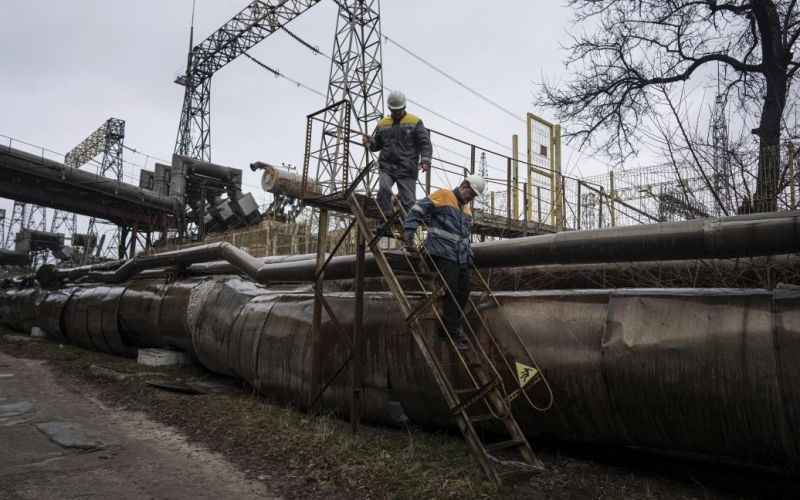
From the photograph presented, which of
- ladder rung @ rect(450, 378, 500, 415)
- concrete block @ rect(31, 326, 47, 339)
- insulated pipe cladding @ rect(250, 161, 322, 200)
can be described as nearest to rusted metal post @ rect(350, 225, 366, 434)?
ladder rung @ rect(450, 378, 500, 415)

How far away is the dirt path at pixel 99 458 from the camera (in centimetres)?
450

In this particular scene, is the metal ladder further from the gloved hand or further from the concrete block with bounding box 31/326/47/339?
the concrete block with bounding box 31/326/47/339

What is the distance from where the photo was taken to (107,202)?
22.3m

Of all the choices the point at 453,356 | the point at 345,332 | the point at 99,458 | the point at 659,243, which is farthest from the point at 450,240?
the point at 99,458

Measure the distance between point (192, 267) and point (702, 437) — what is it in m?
9.33

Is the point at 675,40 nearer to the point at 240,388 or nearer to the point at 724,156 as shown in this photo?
the point at 724,156

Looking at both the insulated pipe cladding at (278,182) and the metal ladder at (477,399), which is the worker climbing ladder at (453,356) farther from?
the insulated pipe cladding at (278,182)

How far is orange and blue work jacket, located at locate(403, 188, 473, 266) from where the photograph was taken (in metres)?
4.87

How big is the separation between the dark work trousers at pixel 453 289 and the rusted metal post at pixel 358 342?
1.17 meters

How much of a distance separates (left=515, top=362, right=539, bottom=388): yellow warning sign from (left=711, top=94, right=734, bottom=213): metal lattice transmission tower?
2752 mm

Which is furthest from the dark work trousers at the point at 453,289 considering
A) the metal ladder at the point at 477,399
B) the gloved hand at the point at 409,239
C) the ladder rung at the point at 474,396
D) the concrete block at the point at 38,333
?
the concrete block at the point at 38,333

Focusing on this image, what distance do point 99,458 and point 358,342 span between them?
2.74 m

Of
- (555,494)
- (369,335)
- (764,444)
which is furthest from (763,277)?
(369,335)

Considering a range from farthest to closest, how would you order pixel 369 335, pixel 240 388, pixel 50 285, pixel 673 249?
pixel 50 285 < pixel 240 388 < pixel 369 335 < pixel 673 249
